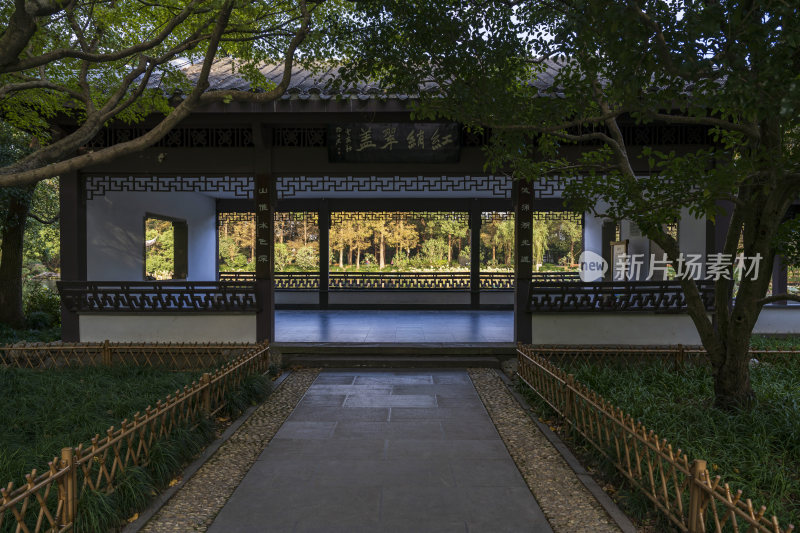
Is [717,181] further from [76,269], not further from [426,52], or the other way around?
[76,269]

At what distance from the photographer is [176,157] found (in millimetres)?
8359

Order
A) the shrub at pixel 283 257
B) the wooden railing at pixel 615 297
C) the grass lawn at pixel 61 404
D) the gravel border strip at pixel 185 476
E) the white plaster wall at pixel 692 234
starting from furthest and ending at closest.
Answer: the shrub at pixel 283 257 < the white plaster wall at pixel 692 234 < the wooden railing at pixel 615 297 < the grass lawn at pixel 61 404 < the gravel border strip at pixel 185 476

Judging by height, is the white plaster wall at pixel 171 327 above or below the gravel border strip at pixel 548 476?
above

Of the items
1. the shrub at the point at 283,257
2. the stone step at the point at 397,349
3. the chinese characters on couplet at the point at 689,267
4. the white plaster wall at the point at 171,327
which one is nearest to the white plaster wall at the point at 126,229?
the white plaster wall at the point at 171,327

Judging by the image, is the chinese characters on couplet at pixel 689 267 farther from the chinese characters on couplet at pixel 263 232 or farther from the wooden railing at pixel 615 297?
the chinese characters on couplet at pixel 263 232

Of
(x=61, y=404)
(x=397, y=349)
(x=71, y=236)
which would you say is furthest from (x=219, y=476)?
(x=71, y=236)

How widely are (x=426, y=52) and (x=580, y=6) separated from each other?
6.79ft

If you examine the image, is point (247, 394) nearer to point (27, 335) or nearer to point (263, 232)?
point (263, 232)

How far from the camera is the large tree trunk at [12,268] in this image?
406 inches

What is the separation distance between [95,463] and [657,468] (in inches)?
151

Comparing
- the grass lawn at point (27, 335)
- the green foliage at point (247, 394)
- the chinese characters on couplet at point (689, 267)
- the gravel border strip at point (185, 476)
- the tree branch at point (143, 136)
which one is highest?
the tree branch at point (143, 136)

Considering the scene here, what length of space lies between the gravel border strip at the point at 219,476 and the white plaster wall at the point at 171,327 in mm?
2425

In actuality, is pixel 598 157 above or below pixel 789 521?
above

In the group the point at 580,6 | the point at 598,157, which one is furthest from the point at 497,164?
the point at 580,6
